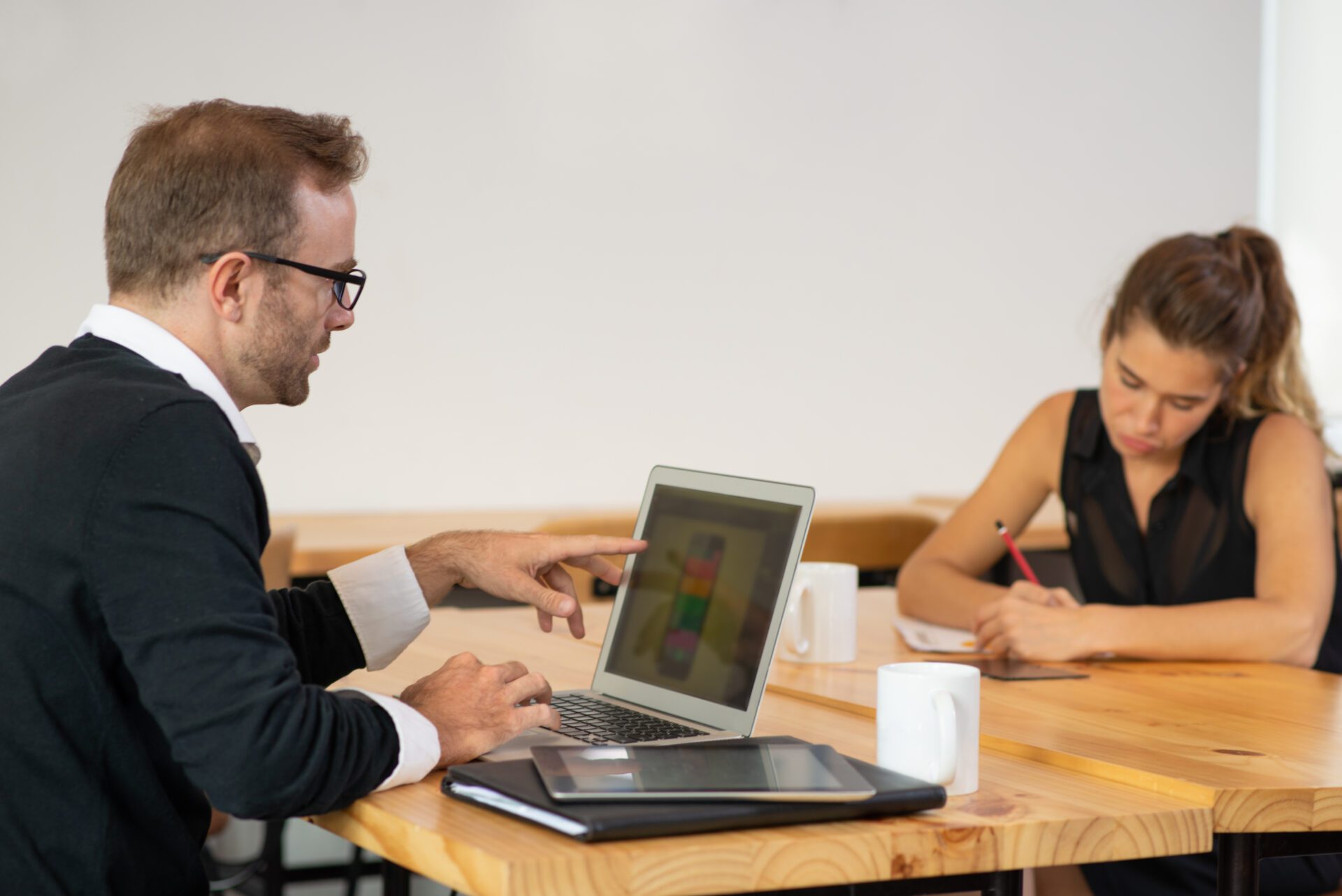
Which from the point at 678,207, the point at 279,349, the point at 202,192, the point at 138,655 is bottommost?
the point at 138,655

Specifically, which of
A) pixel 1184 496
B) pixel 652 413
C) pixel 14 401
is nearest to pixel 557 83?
pixel 652 413

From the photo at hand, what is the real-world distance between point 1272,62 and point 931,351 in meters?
1.49

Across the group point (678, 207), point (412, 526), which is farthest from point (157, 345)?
point (678, 207)

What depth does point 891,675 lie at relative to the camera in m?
1.02

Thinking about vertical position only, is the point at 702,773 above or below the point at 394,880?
above

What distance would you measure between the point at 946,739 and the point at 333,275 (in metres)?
0.63

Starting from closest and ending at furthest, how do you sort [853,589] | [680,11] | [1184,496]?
[853,589] → [1184,496] → [680,11]

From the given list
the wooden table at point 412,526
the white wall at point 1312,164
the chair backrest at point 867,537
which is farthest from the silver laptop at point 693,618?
the white wall at point 1312,164

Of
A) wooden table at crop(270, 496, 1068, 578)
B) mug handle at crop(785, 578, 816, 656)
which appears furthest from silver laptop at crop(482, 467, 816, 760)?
wooden table at crop(270, 496, 1068, 578)

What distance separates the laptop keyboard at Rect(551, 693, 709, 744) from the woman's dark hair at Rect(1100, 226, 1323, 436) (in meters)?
1.04

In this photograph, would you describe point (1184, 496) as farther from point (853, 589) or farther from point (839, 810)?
point (839, 810)

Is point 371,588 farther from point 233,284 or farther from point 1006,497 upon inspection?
point 1006,497

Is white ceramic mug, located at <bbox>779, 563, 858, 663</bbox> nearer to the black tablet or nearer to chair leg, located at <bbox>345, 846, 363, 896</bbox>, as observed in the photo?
the black tablet

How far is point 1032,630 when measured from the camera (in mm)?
1631
